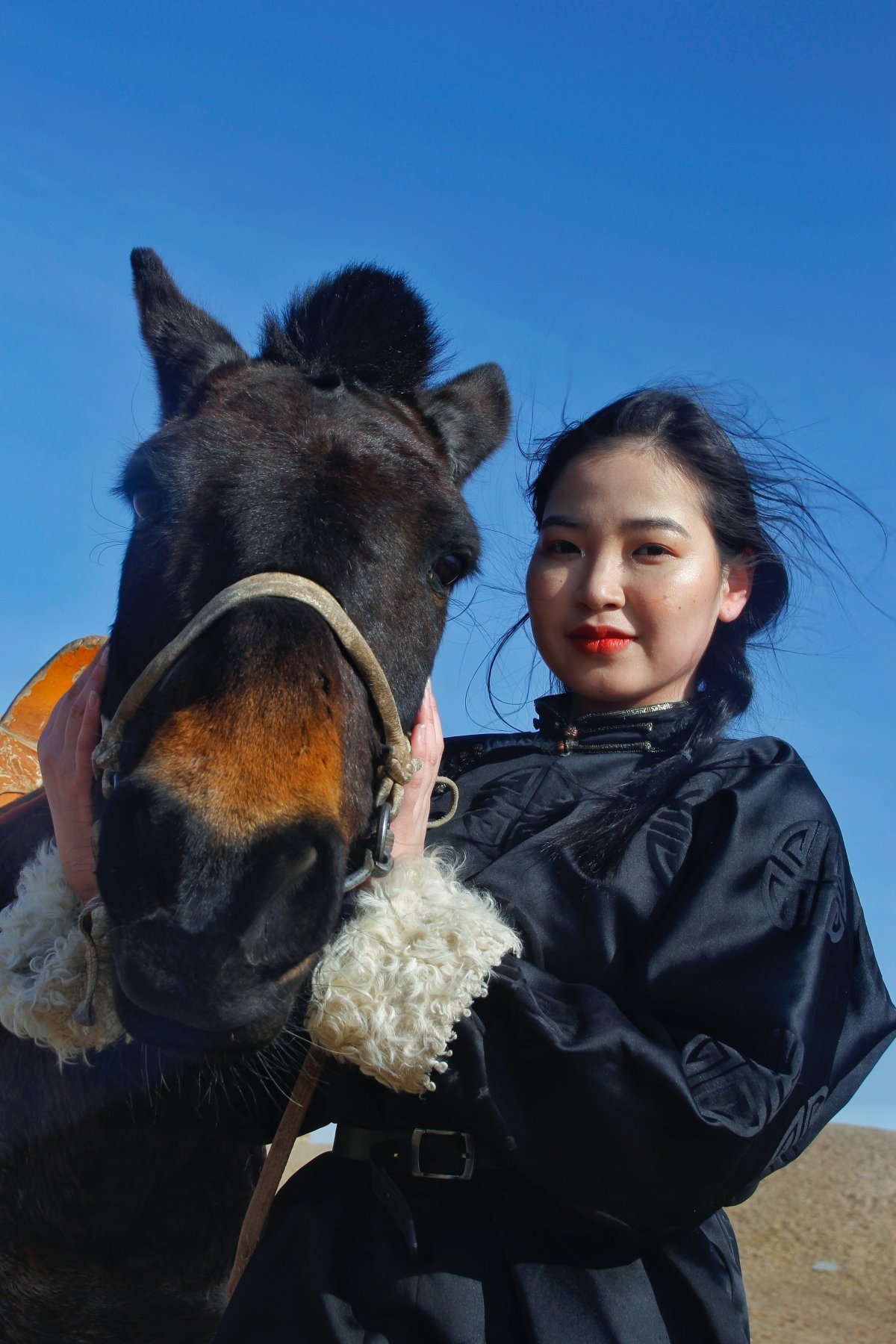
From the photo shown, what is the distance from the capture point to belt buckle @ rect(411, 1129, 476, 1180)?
1.43 metres

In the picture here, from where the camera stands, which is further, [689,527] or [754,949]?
[689,527]

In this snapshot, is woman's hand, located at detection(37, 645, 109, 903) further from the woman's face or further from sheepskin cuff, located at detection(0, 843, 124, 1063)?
the woman's face

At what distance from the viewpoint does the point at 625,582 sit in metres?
2.03

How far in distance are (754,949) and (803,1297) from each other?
7.54m

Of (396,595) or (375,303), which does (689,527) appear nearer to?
(396,595)

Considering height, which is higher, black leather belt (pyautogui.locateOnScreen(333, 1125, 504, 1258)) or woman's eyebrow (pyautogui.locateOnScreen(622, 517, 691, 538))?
woman's eyebrow (pyautogui.locateOnScreen(622, 517, 691, 538))

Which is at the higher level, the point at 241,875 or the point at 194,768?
the point at 194,768

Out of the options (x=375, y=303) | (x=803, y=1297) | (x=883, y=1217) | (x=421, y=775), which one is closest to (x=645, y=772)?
(x=421, y=775)

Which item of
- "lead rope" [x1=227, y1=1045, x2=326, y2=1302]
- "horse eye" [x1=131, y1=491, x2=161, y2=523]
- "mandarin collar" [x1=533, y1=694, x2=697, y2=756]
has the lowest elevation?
"lead rope" [x1=227, y1=1045, x2=326, y2=1302]

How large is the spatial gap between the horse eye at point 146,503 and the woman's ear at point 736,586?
123 centimetres

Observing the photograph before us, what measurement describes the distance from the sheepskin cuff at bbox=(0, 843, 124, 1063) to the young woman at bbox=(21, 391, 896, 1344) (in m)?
0.09

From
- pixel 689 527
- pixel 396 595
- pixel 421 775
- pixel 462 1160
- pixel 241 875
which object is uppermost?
pixel 689 527

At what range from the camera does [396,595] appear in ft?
5.69

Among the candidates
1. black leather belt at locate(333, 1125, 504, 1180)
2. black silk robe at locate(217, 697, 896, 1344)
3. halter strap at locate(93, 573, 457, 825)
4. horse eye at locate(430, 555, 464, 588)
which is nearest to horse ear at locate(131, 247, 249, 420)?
horse eye at locate(430, 555, 464, 588)
